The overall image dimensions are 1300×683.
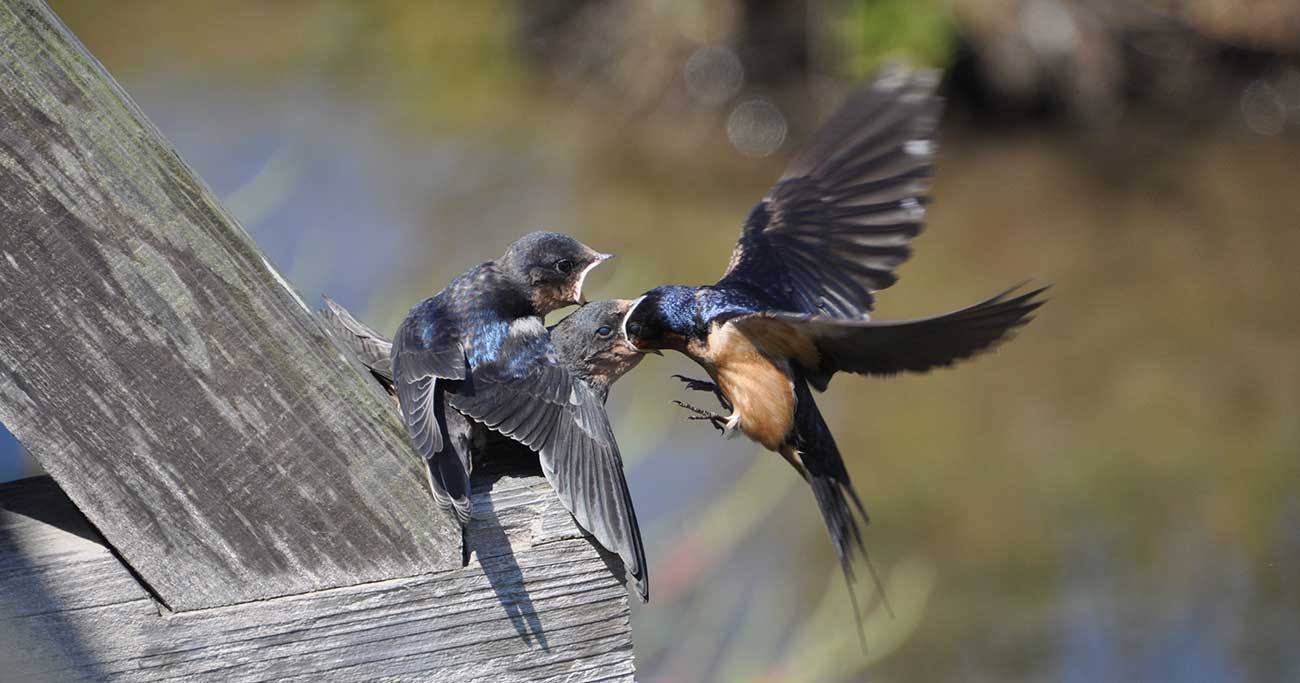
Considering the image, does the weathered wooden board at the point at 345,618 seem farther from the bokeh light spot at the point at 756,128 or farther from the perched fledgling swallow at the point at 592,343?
the bokeh light spot at the point at 756,128

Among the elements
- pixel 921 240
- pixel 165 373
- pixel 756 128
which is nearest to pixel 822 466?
pixel 165 373

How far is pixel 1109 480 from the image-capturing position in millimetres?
5844

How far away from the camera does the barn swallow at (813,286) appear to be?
237cm

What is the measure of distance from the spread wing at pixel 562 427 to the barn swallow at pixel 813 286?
0.25 m

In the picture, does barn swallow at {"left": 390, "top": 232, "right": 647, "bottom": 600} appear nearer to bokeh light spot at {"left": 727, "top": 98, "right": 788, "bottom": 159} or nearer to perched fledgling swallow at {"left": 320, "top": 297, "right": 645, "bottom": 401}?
perched fledgling swallow at {"left": 320, "top": 297, "right": 645, "bottom": 401}

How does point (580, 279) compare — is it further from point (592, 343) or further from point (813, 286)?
point (813, 286)

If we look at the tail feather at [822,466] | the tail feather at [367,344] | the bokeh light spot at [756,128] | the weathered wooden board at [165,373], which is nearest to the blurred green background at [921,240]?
the bokeh light spot at [756,128]

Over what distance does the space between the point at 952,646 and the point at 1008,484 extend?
1.00 meters

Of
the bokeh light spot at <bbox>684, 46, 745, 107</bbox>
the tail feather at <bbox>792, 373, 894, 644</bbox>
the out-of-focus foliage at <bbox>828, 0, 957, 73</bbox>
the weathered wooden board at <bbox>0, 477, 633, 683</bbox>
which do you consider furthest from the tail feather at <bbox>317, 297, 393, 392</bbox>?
the bokeh light spot at <bbox>684, 46, 745, 107</bbox>

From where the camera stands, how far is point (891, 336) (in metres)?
1.89

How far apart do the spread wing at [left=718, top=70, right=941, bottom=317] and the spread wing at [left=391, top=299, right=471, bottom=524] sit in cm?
68

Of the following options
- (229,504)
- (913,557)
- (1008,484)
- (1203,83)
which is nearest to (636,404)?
(913,557)

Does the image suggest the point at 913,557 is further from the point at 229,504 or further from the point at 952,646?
the point at 229,504

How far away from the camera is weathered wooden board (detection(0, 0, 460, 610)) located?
132 cm
